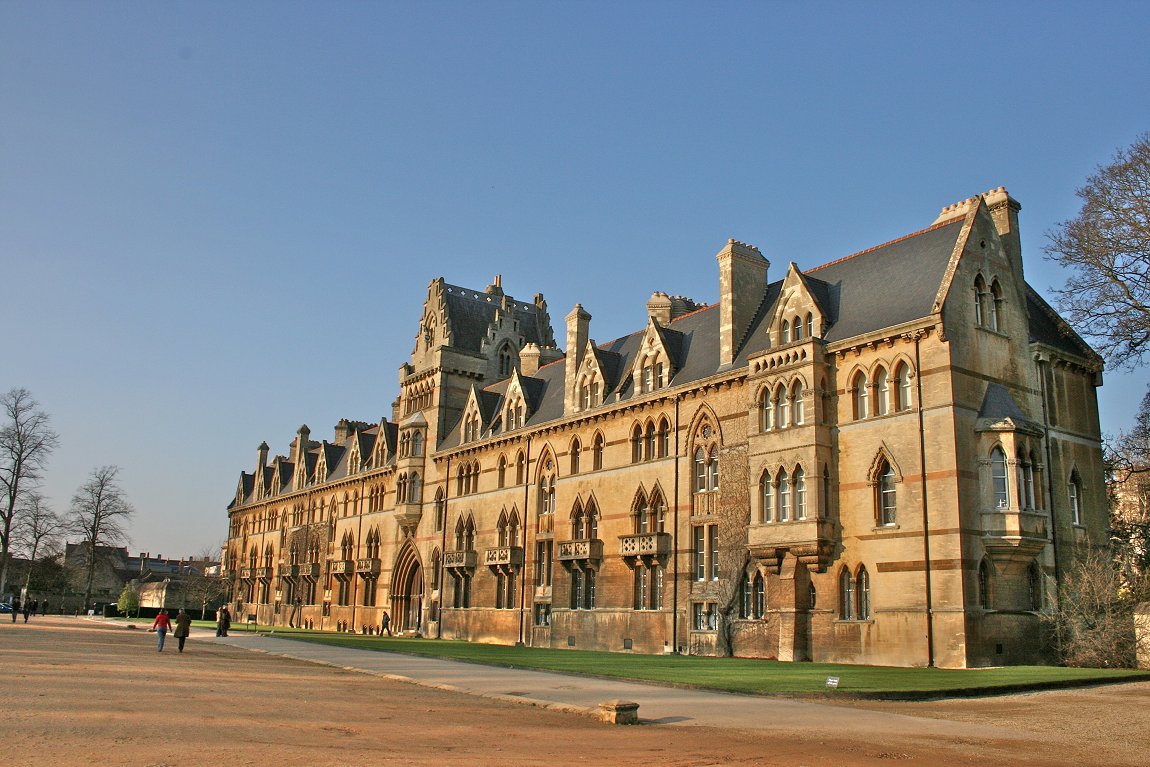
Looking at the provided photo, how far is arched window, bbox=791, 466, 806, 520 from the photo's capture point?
32906mm

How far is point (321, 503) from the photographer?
77562 mm

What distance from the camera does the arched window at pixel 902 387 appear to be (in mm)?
31047

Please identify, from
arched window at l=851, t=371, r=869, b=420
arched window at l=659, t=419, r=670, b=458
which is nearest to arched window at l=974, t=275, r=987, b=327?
arched window at l=851, t=371, r=869, b=420

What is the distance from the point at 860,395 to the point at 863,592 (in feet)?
21.8

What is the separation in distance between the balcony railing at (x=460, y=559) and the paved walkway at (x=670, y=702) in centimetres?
2341

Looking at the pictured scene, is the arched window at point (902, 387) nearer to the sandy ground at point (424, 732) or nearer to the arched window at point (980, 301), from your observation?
the arched window at point (980, 301)

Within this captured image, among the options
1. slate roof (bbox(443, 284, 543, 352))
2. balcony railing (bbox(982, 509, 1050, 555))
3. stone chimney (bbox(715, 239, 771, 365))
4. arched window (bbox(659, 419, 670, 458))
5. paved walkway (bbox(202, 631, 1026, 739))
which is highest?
slate roof (bbox(443, 284, 543, 352))

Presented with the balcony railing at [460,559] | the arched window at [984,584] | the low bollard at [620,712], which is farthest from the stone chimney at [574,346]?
the low bollard at [620,712]

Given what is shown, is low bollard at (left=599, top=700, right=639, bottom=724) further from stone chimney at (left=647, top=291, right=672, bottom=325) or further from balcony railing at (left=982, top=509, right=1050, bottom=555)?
stone chimney at (left=647, top=291, right=672, bottom=325)

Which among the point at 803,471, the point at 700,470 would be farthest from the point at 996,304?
the point at 700,470

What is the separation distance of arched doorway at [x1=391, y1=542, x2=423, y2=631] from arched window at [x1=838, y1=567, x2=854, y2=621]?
115 feet

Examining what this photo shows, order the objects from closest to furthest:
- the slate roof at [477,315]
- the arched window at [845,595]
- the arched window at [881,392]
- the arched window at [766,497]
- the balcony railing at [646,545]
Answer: the arched window at [845,595] < the arched window at [881,392] < the arched window at [766,497] < the balcony railing at [646,545] < the slate roof at [477,315]

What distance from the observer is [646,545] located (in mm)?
40062

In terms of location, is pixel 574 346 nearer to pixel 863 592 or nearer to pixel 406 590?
pixel 863 592
